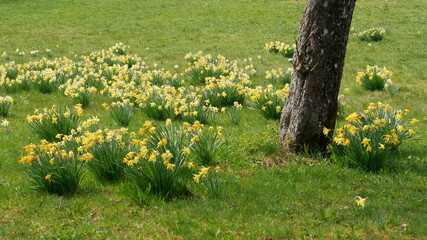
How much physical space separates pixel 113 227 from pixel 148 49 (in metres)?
11.8

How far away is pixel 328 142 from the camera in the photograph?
6.75 meters

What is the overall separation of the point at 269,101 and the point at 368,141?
259cm

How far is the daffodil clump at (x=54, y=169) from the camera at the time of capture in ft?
17.9

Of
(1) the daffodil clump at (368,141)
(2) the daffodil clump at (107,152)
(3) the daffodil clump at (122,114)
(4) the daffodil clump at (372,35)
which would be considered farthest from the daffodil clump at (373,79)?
(2) the daffodil clump at (107,152)

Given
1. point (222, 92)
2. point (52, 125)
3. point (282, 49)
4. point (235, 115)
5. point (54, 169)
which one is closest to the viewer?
point (54, 169)

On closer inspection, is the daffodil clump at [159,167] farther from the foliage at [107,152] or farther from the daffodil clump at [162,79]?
the daffodil clump at [162,79]

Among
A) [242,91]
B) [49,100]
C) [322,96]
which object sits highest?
[322,96]

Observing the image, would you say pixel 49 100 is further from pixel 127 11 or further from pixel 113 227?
pixel 127 11

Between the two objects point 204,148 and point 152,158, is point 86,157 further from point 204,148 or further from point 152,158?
point 204,148

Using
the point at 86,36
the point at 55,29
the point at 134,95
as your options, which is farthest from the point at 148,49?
the point at 134,95

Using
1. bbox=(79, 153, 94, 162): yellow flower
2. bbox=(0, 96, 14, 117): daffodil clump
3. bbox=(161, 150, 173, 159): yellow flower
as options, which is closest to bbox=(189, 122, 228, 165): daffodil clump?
bbox=(161, 150, 173, 159): yellow flower

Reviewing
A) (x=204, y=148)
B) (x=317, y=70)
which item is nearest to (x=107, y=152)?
(x=204, y=148)

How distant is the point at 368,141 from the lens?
6.05m

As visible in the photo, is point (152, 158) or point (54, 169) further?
point (54, 169)
